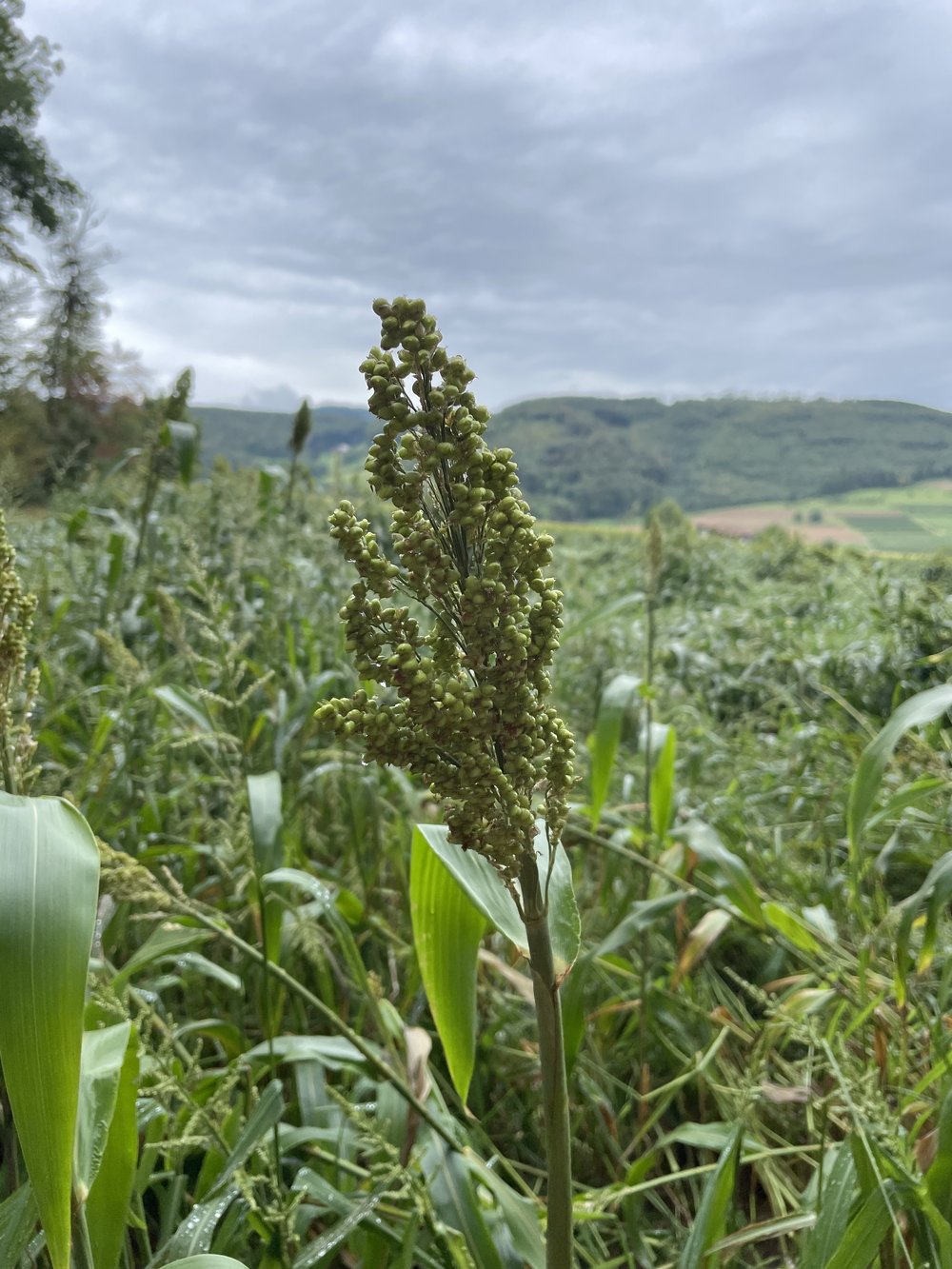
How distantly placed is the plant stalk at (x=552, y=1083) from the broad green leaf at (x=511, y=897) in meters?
0.02

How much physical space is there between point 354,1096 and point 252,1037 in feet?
1.58

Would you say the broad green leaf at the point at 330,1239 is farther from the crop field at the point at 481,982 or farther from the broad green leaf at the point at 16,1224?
the broad green leaf at the point at 16,1224

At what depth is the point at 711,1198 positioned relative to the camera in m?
1.12

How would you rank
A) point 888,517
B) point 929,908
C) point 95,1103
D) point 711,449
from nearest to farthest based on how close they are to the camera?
point 95,1103 < point 929,908 < point 888,517 < point 711,449

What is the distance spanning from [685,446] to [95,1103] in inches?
396

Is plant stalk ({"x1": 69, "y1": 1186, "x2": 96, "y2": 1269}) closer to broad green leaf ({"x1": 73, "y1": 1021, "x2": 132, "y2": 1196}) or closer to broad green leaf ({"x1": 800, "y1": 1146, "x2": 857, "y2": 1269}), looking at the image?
broad green leaf ({"x1": 73, "y1": 1021, "x2": 132, "y2": 1196})

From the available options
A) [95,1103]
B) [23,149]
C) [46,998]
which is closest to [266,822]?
[95,1103]

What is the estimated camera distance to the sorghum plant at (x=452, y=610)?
0.71 metres

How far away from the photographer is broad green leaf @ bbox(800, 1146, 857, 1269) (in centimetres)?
102

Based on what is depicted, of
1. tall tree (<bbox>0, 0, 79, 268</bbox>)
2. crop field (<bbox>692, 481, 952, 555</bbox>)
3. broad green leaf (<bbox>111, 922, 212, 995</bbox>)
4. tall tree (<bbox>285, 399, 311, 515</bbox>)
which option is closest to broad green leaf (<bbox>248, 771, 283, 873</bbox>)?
broad green leaf (<bbox>111, 922, 212, 995</bbox>)

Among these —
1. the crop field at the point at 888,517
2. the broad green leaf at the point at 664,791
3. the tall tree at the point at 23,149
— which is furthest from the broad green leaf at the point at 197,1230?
the tall tree at the point at 23,149

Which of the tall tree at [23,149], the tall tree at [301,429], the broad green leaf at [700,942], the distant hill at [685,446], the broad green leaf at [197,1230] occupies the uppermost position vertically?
the tall tree at [23,149]

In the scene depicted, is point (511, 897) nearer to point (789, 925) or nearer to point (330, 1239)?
point (330, 1239)

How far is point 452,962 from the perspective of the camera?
1052 millimetres
